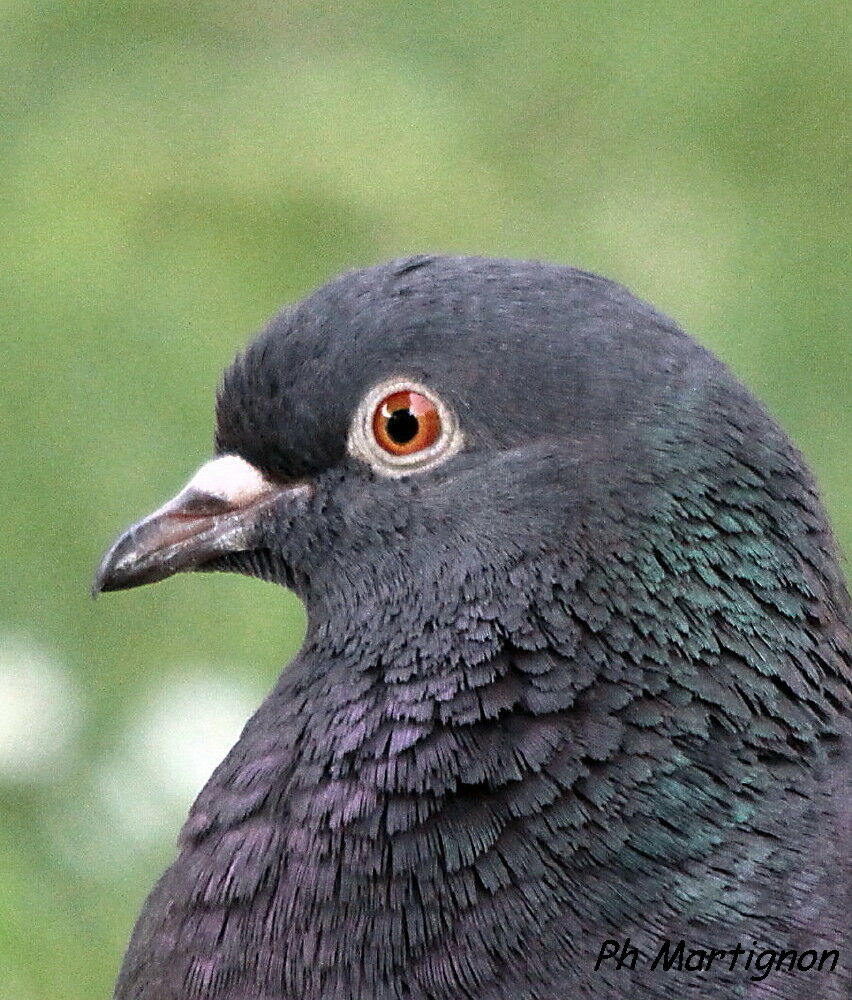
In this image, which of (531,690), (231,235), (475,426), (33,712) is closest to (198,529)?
(475,426)

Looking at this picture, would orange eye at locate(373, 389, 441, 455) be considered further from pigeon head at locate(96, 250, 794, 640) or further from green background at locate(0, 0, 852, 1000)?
green background at locate(0, 0, 852, 1000)

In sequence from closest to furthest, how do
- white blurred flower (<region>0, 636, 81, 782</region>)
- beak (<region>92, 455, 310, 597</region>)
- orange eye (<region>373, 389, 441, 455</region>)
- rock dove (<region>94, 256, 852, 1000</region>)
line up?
1. rock dove (<region>94, 256, 852, 1000</region>)
2. orange eye (<region>373, 389, 441, 455</region>)
3. beak (<region>92, 455, 310, 597</region>)
4. white blurred flower (<region>0, 636, 81, 782</region>)

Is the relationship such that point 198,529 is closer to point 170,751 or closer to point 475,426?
point 475,426

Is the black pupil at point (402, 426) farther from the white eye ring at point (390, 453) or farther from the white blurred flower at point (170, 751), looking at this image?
the white blurred flower at point (170, 751)

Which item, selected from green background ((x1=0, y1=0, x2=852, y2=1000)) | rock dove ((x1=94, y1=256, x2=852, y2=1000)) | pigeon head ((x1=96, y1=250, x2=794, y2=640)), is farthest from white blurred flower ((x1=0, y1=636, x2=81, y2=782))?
pigeon head ((x1=96, y1=250, x2=794, y2=640))

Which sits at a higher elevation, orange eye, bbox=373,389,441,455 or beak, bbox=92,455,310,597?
orange eye, bbox=373,389,441,455

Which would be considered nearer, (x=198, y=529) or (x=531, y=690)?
(x=531, y=690)

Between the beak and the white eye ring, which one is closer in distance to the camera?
the white eye ring

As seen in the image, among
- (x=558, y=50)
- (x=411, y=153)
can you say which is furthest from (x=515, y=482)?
(x=558, y=50)
